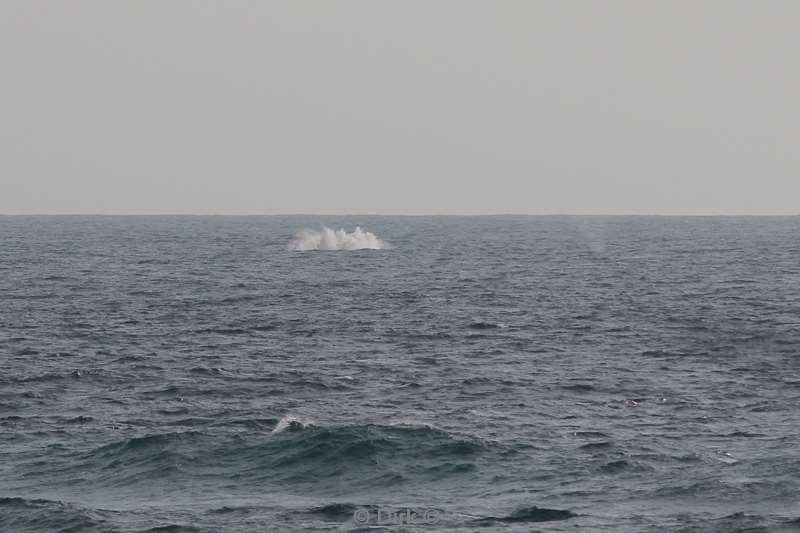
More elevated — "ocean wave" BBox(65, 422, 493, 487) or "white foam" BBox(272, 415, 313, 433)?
"white foam" BBox(272, 415, 313, 433)

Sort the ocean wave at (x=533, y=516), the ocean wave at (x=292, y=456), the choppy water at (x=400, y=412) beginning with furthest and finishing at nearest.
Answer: the ocean wave at (x=292, y=456)
the choppy water at (x=400, y=412)
the ocean wave at (x=533, y=516)

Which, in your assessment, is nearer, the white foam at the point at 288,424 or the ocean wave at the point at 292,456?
the ocean wave at the point at 292,456

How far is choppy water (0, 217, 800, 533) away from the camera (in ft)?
123

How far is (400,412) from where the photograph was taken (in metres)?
50.8

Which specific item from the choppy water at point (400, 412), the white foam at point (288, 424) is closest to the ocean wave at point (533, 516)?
the choppy water at point (400, 412)

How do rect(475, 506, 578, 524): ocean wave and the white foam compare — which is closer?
rect(475, 506, 578, 524): ocean wave

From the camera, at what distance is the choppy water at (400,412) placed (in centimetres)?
3734

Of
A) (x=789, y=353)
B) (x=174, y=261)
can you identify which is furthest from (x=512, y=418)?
(x=174, y=261)

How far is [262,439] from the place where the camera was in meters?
45.7

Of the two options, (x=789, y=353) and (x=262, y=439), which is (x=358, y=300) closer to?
(x=789, y=353)

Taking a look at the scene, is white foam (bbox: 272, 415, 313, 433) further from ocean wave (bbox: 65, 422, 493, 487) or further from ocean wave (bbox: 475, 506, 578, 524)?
ocean wave (bbox: 475, 506, 578, 524)

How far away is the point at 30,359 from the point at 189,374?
35.0 ft

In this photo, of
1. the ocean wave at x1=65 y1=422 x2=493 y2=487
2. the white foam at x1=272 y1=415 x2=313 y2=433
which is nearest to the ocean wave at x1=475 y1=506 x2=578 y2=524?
the ocean wave at x1=65 y1=422 x2=493 y2=487

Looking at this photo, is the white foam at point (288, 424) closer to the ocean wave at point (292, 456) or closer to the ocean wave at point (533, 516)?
the ocean wave at point (292, 456)
